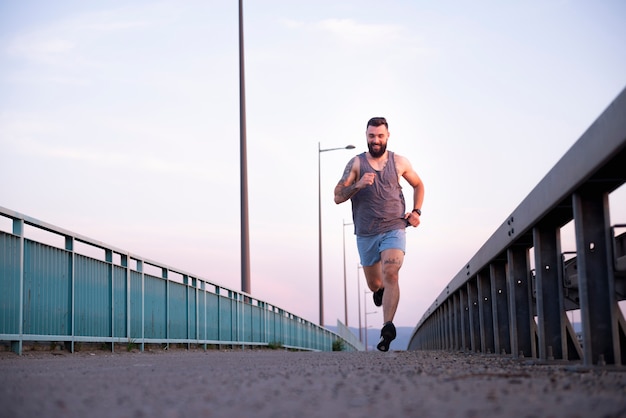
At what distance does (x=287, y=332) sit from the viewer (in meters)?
27.1

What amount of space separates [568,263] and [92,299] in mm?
6185

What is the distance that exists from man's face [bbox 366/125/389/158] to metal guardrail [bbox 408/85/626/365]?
1.90 metres

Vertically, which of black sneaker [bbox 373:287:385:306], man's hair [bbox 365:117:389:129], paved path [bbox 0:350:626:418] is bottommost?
paved path [bbox 0:350:626:418]

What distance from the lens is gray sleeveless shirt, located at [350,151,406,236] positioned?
1095 centimetres

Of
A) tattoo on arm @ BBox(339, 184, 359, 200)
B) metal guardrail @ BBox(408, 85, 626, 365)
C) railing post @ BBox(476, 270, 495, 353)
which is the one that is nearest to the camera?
metal guardrail @ BBox(408, 85, 626, 365)

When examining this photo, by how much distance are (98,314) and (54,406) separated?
825 cm

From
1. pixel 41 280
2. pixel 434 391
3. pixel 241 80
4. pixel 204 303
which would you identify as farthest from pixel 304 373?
pixel 241 80

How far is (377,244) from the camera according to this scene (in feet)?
36.3

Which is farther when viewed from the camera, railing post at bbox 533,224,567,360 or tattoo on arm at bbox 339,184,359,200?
tattoo on arm at bbox 339,184,359,200

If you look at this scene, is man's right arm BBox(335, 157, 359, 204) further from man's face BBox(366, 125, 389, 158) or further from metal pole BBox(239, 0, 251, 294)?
metal pole BBox(239, 0, 251, 294)

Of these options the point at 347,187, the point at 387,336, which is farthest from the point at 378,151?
the point at 387,336

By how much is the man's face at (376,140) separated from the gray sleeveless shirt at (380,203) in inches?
6.4

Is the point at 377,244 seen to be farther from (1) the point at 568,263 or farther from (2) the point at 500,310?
(1) the point at 568,263

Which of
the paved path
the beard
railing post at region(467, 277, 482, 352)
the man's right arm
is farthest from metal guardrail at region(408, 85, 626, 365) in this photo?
the beard
